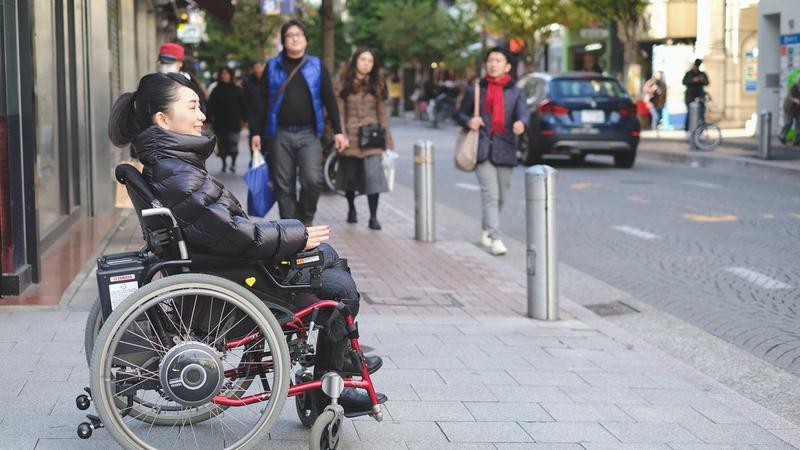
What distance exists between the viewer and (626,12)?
33.8 m

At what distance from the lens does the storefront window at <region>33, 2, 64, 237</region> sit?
10711 millimetres

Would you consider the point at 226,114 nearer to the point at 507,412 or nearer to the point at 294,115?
the point at 294,115

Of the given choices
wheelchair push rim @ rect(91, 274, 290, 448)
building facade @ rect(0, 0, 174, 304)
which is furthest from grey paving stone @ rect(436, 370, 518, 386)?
building facade @ rect(0, 0, 174, 304)

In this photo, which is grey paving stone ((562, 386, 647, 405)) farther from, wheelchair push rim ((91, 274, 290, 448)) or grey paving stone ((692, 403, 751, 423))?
wheelchair push rim ((91, 274, 290, 448))

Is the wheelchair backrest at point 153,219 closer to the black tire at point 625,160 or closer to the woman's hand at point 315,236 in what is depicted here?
the woman's hand at point 315,236

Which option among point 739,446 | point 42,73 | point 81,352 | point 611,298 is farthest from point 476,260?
point 739,446

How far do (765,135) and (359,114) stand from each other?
40.2 ft

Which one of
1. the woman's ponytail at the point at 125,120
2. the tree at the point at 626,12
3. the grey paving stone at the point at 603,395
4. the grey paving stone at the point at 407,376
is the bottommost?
the grey paving stone at the point at 603,395

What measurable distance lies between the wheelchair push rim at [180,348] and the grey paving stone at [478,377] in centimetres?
170

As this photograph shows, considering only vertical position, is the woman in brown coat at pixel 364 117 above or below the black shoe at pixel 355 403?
above

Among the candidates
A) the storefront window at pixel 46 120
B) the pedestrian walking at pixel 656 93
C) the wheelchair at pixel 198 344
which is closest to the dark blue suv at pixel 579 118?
the storefront window at pixel 46 120

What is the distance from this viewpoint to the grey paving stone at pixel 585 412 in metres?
5.49

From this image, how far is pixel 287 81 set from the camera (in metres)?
→ 10.4

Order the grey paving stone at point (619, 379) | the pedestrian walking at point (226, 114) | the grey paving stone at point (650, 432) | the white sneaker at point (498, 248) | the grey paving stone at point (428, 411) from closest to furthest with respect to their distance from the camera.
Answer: the grey paving stone at point (650, 432) → the grey paving stone at point (428, 411) → the grey paving stone at point (619, 379) → the white sneaker at point (498, 248) → the pedestrian walking at point (226, 114)
